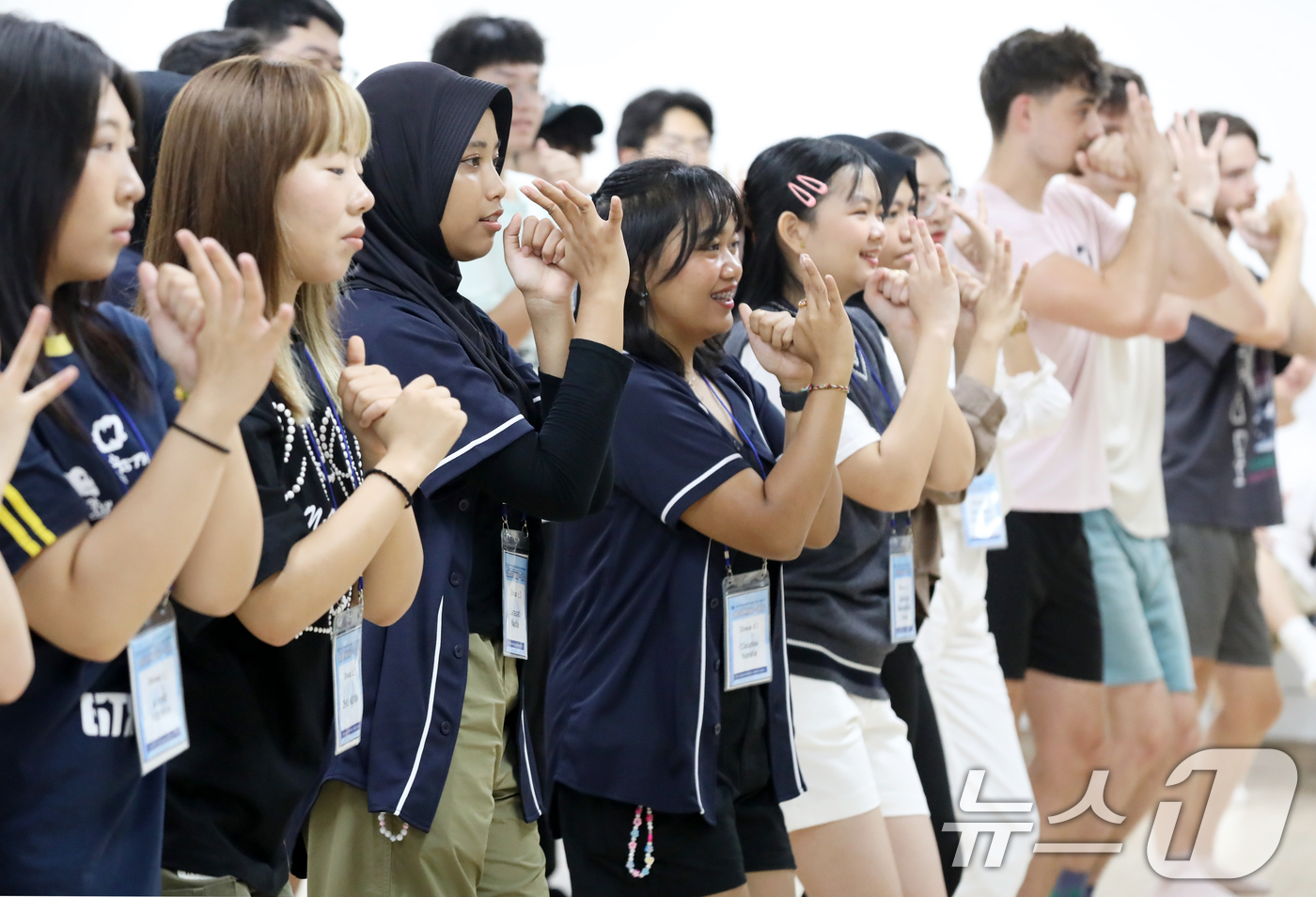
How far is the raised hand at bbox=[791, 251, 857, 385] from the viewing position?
2.00 m

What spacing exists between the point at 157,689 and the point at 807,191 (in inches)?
62.5

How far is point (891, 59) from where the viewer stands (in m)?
5.47

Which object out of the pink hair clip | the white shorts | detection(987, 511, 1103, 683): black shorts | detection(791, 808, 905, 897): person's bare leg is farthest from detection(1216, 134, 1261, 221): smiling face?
detection(791, 808, 905, 897): person's bare leg

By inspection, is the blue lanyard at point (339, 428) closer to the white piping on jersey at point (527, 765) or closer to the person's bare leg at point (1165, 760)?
the white piping on jersey at point (527, 765)

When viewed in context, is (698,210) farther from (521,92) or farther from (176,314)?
(521,92)

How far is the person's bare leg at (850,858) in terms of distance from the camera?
219cm

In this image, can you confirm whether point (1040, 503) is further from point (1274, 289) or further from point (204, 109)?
point (204, 109)

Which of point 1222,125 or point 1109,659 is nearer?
point 1109,659

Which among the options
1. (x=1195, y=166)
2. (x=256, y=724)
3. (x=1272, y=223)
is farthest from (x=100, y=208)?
(x=1272, y=223)

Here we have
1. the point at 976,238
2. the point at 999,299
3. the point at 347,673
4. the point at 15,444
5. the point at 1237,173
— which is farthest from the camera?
the point at 1237,173

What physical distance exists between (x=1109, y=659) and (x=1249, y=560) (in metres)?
0.98

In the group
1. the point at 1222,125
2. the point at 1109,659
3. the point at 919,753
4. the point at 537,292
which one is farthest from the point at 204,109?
the point at 1222,125

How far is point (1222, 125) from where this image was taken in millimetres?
4055

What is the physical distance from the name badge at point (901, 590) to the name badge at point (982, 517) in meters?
0.53
